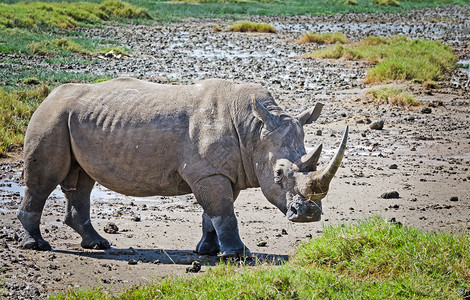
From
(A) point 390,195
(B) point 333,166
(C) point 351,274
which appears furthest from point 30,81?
(C) point 351,274

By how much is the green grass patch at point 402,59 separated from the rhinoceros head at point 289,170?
11.9 metres

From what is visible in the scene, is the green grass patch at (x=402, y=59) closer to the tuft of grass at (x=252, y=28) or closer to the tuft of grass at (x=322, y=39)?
the tuft of grass at (x=322, y=39)

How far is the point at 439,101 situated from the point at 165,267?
435 inches

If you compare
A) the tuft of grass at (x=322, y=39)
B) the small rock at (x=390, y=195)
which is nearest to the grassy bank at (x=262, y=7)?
the tuft of grass at (x=322, y=39)

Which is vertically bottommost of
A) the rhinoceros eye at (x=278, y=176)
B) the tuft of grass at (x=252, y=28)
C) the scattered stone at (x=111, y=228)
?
the tuft of grass at (x=252, y=28)

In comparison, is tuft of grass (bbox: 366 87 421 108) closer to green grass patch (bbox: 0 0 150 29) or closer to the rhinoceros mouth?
the rhinoceros mouth

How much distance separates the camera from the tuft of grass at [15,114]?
1146 cm

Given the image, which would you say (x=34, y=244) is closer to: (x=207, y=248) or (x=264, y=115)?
(x=207, y=248)

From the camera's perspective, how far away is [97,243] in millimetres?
Answer: 7492

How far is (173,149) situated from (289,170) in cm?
121

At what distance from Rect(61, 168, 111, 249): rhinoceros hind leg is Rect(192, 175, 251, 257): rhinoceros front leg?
49.7 inches

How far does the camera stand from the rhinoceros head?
6.68 metres

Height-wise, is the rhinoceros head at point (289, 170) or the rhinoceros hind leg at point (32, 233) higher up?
the rhinoceros head at point (289, 170)

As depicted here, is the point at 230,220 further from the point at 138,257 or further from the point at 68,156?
the point at 68,156
